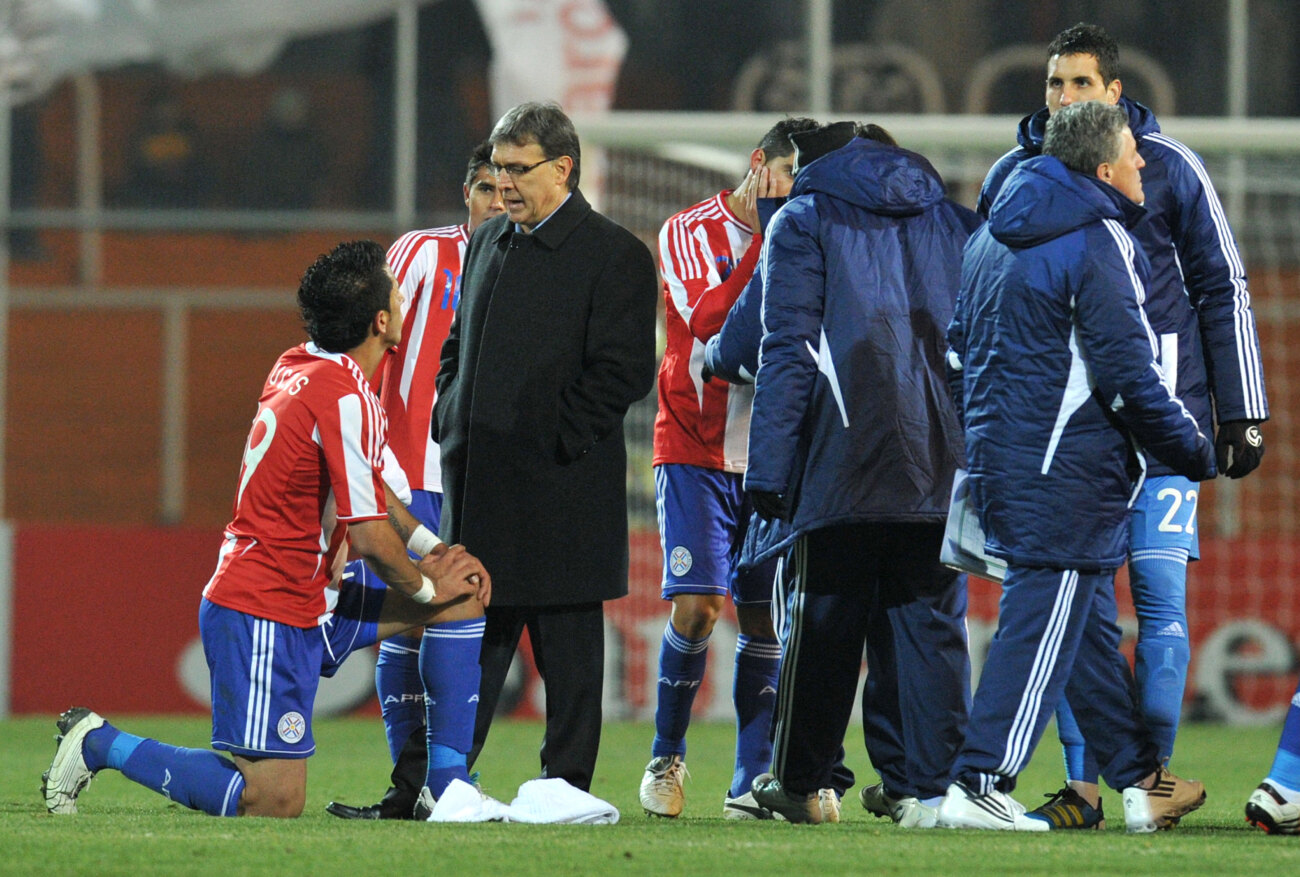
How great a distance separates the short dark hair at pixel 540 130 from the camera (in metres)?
5.07

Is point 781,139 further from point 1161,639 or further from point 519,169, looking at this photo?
point 1161,639

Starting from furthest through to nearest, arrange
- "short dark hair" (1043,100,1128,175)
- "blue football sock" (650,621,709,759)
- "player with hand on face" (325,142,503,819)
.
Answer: "blue football sock" (650,621,709,759) < "player with hand on face" (325,142,503,819) < "short dark hair" (1043,100,1128,175)

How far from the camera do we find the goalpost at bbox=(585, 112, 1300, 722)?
30.4 feet

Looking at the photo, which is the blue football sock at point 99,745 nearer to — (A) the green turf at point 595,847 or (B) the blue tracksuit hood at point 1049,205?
(A) the green turf at point 595,847

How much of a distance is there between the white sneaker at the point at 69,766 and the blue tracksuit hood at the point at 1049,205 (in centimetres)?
275

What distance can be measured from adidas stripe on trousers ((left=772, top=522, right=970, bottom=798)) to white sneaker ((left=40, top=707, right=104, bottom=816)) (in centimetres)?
189

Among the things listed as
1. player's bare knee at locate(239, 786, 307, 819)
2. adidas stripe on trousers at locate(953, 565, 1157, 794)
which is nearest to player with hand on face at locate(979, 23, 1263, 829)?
adidas stripe on trousers at locate(953, 565, 1157, 794)

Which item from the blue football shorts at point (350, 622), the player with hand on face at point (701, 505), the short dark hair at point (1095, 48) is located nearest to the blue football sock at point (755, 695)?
the player with hand on face at point (701, 505)

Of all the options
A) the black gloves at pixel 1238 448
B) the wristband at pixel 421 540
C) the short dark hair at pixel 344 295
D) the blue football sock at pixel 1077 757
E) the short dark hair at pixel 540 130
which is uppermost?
the short dark hair at pixel 540 130

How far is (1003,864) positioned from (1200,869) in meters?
0.43

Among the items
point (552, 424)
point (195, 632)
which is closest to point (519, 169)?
point (552, 424)

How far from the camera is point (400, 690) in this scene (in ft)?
18.6

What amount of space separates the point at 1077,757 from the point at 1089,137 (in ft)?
5.44

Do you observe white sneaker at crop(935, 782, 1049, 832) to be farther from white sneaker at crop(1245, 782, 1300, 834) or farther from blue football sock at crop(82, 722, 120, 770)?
blue football sock at crop(82, 722, 120, 770)
